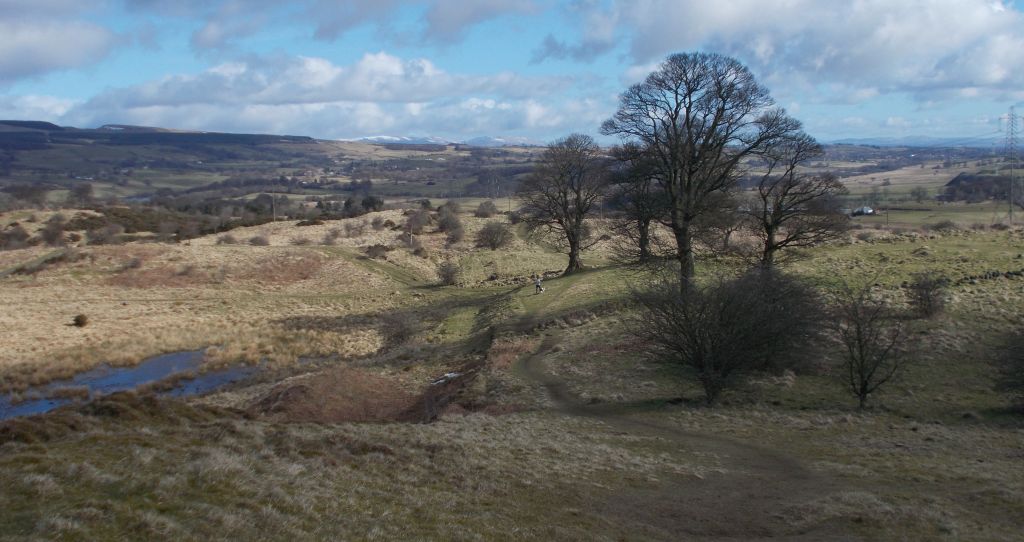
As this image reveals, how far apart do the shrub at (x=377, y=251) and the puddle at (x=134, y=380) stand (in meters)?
26.1

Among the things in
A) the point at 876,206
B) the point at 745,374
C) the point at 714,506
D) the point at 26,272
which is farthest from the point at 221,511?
the point at 876,206

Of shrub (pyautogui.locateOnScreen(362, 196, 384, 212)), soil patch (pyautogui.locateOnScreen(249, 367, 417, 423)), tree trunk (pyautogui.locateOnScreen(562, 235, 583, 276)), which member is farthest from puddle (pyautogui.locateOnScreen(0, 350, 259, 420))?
shrub (pyautogui.locateOnScreen(362, 196, 384, 212))

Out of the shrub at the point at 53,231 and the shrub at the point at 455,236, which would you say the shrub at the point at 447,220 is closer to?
the shrub at the point at 455,236

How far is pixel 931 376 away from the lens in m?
22.2

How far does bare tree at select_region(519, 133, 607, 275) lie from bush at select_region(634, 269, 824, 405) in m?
22.5

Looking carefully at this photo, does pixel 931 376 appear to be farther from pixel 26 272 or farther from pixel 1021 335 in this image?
pixel 26 272

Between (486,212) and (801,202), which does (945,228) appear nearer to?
(801,202)

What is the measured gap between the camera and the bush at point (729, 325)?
20078 millimetres

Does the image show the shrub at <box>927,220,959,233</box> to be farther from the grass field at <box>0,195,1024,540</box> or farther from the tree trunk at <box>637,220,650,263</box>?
the tree trunk at <box>637,220,650,263</box>

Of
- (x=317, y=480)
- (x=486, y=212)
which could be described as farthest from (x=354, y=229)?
(x=317, y=480)

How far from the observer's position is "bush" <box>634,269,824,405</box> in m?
20.1

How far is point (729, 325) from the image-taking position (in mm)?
20078

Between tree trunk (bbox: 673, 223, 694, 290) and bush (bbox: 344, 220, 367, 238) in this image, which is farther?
bush (bbox: 344, 220, 367, 238)

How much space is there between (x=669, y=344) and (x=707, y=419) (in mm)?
2759
